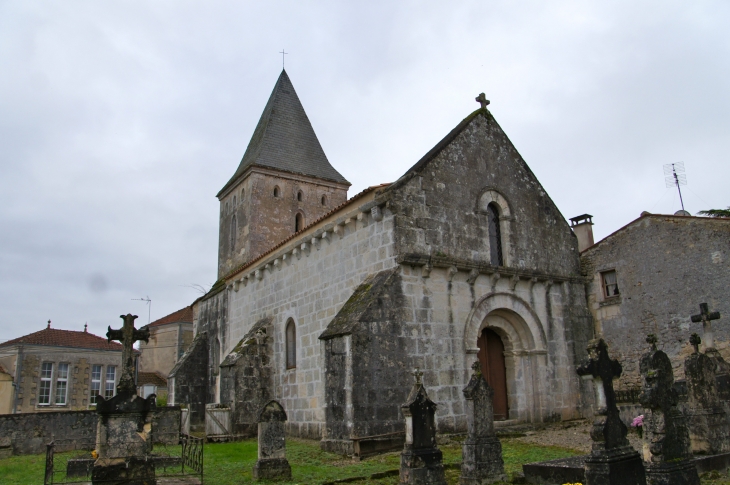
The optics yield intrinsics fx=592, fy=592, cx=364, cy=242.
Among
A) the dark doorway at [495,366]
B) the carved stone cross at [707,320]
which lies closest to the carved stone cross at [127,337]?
the dark doorway at [495,366]

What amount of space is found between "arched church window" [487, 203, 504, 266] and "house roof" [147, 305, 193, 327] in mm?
31899

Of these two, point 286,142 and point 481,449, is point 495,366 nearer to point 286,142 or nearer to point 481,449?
point 481,449

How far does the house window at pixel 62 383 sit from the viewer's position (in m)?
31.2

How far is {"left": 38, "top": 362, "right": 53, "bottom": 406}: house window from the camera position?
3036cm

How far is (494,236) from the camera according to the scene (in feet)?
53.3

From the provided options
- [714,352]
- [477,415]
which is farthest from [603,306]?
[477,415]

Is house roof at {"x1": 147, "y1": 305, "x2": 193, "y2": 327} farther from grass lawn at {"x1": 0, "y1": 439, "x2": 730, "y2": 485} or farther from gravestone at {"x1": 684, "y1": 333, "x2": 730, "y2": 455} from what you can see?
gravestone at {"x1": 684, "y1": 333, "x2": 730, "y2": 455}

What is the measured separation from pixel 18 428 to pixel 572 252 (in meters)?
16.4

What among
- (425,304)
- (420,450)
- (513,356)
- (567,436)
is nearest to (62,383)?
(425,304)

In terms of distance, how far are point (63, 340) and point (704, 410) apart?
1244 inches

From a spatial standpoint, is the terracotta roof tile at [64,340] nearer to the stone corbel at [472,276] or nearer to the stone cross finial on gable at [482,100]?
the stone corbel at [472,276]

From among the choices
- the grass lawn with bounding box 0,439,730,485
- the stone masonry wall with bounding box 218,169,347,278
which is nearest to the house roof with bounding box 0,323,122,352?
the stone masonry wall with bounding box 218,169,347,278

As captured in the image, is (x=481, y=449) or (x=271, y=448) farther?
(x=271, y=448)

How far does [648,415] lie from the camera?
7289mm
